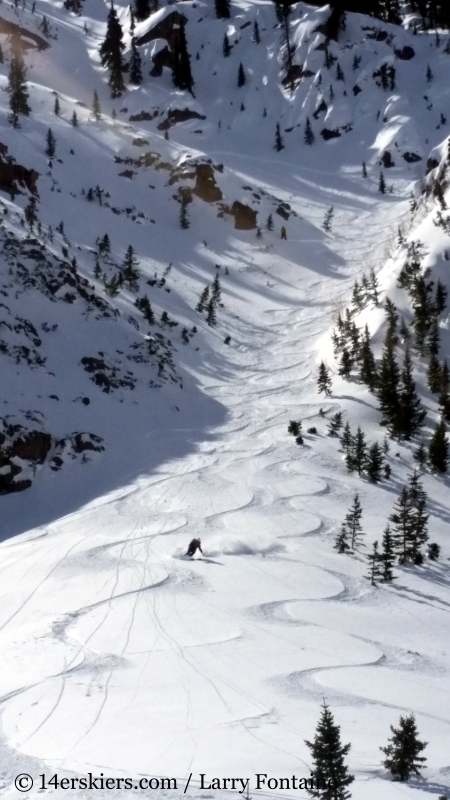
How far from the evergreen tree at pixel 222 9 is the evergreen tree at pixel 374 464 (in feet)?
337

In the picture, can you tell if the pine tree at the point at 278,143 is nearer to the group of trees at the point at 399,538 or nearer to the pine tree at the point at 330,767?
the group of trees at the point at 399,538

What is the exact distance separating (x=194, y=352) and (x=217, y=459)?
1369cm

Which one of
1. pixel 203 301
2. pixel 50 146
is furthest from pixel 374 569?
pixel 50 146

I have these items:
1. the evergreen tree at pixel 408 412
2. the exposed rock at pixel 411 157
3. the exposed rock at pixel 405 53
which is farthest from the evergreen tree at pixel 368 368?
the exposed rock at pixel 405 53

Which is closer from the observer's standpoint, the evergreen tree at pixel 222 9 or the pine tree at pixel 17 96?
the pine tree at pixel 17 96

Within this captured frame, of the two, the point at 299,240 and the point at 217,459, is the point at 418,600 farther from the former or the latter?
the point at 299,240

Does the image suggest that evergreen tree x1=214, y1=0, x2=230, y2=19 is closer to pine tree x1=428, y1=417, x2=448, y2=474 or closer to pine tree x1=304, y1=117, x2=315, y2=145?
pine tree x1=304, y1=117, x2=315, y2=145

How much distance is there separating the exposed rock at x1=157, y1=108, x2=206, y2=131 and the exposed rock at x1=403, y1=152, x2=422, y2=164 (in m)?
28.2

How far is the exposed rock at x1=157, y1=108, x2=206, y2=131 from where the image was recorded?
279ft

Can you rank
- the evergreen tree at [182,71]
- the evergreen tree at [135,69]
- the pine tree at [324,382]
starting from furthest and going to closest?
the evergreen tree at [135,69]
the evergreen tree at [182,71]
the pine tree at [324,382]

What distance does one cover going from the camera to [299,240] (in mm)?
59594

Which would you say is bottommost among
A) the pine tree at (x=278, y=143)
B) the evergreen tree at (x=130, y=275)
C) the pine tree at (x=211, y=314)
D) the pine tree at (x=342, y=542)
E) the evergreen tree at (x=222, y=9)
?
the pine tree at (x=211, y=314)

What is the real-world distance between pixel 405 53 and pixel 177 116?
31356 millimetres

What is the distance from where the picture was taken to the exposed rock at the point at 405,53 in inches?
3499
